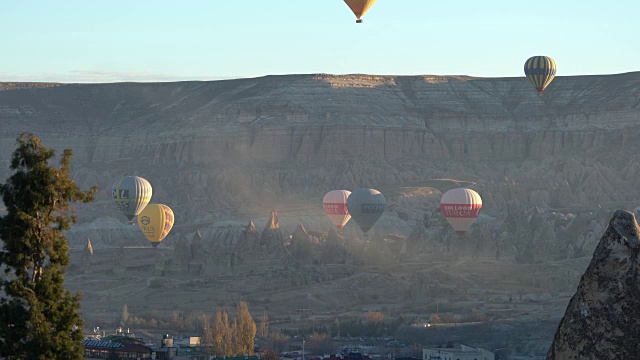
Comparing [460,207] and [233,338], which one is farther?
[460,207]

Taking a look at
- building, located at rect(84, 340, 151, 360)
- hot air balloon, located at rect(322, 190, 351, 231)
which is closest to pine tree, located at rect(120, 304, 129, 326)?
building, located at rect(84, 340, 151, 360)

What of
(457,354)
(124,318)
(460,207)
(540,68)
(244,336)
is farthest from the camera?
(540,68)

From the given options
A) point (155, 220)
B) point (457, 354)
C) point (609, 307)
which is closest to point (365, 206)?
point (155, 220)

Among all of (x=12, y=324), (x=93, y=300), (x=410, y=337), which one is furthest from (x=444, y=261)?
(x=12, y=324)

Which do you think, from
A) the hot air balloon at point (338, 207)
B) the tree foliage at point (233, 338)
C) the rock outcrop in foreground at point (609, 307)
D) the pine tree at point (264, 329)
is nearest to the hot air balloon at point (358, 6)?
the tree foliage at point (233, 338)

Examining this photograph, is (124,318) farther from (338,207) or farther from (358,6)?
(338,207)

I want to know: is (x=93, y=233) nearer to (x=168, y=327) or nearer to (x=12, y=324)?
(x=168, y=327)
